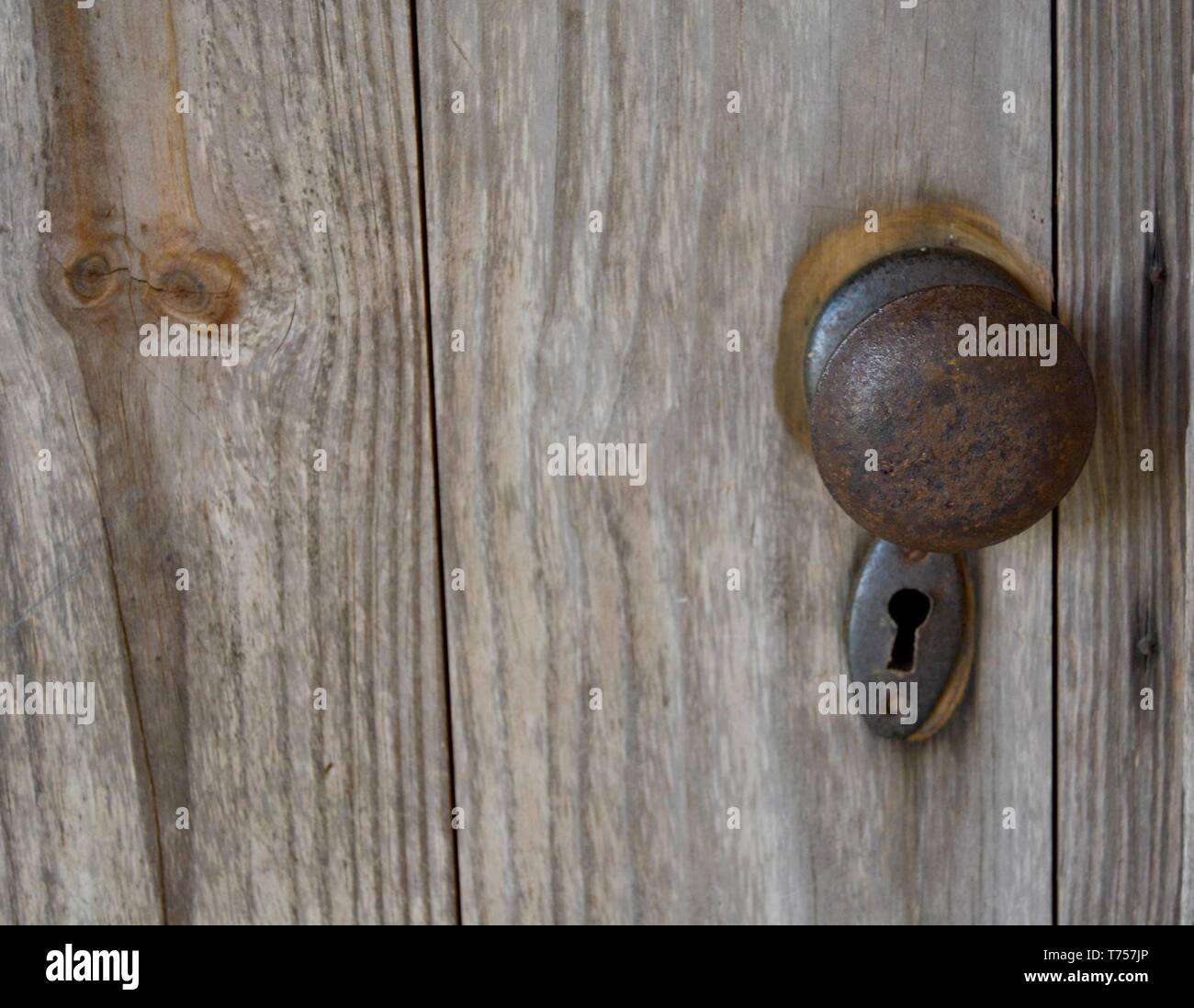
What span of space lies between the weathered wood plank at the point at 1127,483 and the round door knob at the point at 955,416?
0.31 ft

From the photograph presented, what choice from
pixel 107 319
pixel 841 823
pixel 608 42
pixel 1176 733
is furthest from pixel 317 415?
pixel 1176 733

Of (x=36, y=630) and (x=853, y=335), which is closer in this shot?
(x=853, y=335)

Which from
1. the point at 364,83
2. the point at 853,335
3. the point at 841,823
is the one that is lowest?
the point at 841,823

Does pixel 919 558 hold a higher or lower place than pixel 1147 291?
lower

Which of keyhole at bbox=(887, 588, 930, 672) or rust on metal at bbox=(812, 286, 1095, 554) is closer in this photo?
rust on metal at bbox=(812, 286, 1095, 554)

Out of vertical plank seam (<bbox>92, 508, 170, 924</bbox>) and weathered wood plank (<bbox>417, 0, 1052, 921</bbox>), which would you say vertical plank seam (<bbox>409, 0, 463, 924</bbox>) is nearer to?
weathered wood plank (<bbox>417, 0, 1052, 921</bbox>)

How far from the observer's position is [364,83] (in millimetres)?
475

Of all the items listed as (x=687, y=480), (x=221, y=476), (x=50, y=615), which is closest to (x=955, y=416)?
(x=687, y=480)

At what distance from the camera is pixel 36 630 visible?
52 centimetres

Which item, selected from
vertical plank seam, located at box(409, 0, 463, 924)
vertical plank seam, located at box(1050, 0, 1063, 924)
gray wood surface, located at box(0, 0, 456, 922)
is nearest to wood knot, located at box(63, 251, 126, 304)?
gray wood surface, located at box(0, 0, 456, 922)

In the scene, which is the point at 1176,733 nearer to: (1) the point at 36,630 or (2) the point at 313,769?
(2) the point at 313,769

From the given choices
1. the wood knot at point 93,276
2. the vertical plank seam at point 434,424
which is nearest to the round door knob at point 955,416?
the vertical plank seam at point 434,424

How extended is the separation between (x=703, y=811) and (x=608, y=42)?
377mm

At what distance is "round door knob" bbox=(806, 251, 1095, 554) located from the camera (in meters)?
0.40
